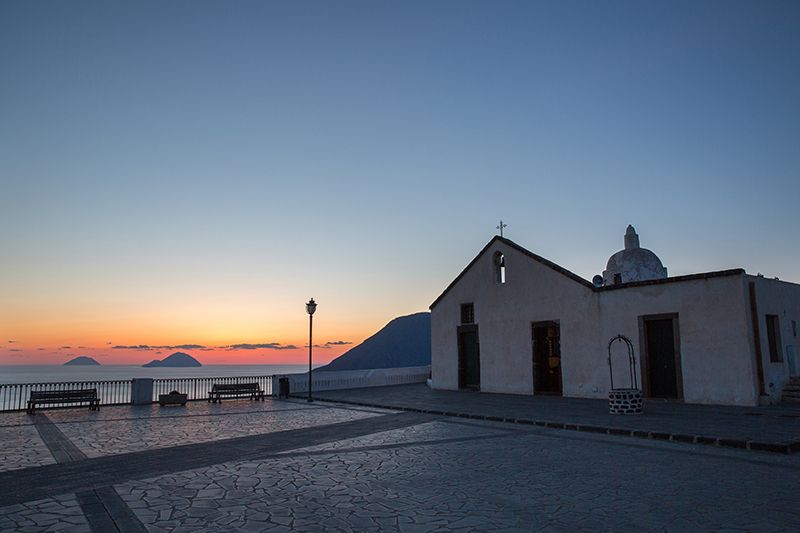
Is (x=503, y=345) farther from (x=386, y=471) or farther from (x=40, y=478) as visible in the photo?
(x=40, y=478)

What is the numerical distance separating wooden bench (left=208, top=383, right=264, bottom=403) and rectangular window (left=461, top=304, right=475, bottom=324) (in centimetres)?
1034

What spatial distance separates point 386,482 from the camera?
7.97 metres

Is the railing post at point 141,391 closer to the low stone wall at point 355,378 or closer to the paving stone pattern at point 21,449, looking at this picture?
the low stone wall at point 355,378

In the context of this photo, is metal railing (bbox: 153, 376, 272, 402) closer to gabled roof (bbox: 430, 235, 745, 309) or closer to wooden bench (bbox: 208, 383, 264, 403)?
wooden bench (bbox: 208, 383, 264, 403)

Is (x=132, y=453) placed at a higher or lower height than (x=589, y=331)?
lower

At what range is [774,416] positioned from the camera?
14219 millimetres

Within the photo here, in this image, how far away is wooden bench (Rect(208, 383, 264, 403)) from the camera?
72.2 ft

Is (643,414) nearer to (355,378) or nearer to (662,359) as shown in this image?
(662,359)

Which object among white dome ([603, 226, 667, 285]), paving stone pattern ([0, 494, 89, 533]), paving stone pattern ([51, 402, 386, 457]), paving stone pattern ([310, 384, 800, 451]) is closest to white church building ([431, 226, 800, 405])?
white dome ([603, 226, 667, 285])

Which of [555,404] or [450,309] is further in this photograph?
[450,309]

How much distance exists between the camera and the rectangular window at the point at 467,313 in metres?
26.5

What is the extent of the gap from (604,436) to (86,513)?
10188mm

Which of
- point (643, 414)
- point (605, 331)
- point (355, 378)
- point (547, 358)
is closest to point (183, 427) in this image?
point (643, 414)

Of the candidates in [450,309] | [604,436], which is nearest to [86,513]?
[604,436]
